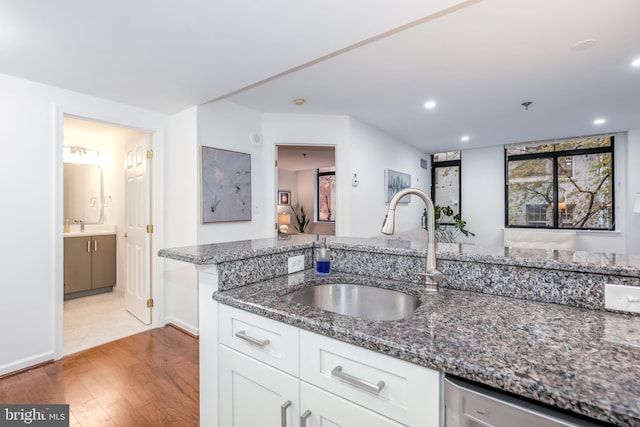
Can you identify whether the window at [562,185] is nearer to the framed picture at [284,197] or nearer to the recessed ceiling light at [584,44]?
the recessed ceiling light at [584,44]

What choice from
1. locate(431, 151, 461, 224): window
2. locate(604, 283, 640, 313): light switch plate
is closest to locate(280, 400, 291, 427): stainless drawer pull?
locate(604, 283, 640, 313): light switch plate

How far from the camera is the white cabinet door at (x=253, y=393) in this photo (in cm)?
96

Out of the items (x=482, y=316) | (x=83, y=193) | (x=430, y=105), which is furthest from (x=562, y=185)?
(x=83, y=193)

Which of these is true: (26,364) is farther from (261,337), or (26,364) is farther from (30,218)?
(261,337)

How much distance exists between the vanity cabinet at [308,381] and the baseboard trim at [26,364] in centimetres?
217

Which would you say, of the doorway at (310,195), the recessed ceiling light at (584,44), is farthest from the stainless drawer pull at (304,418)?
the doorway at (310,195)

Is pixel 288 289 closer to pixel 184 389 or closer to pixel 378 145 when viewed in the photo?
pixel 184 389

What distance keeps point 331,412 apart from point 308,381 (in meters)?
0.10

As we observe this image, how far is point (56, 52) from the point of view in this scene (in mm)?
1958

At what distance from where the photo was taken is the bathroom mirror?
175 inches

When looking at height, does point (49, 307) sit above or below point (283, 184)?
below

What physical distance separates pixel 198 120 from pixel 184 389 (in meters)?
2.28

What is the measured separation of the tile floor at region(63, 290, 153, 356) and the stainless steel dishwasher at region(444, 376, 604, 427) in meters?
3.15

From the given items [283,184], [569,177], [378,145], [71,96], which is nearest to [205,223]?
[71,96]
